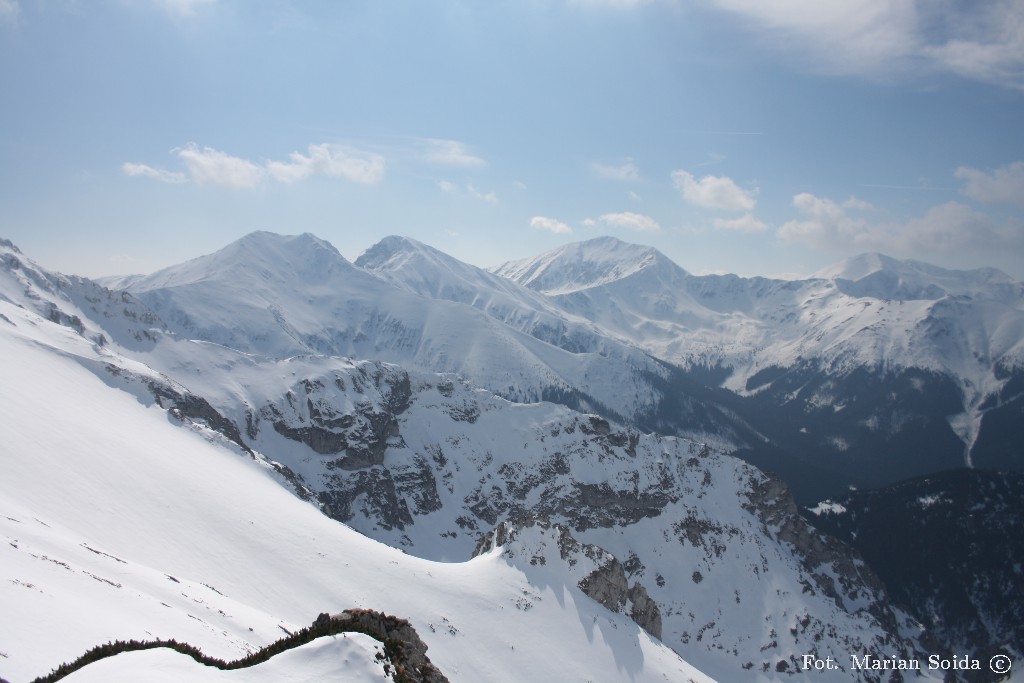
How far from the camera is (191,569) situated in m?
57.8

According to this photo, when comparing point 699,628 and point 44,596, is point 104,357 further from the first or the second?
point 699,628

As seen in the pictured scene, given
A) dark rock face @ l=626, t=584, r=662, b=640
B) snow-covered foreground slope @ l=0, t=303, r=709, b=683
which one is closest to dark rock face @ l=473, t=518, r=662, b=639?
dark rock face @ l=626, t=584, r=662, b=640

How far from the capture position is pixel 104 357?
118625 mm

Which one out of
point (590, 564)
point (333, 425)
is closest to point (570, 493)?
point (590, 564)

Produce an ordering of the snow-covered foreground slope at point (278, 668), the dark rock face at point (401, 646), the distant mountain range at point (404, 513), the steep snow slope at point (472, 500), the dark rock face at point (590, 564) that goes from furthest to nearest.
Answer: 1. the dark rock face at point (590, 564)
2. the steep snow slope at point (472, 500)
3. the distant mountain range at point (404, 513)
4. the dark rock face at point (401, 646)
5. the snow-covered foreground slope at point (278, 668)

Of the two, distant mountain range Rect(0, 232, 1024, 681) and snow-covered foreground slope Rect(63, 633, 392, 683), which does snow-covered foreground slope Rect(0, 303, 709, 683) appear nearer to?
snow-covered foreground slope Rect(63, 633, 392, 683)

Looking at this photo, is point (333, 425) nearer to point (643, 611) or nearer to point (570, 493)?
point (570, 493)

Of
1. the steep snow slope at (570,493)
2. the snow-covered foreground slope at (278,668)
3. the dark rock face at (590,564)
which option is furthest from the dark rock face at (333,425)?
the snow-covered foreground slope at (278,668)

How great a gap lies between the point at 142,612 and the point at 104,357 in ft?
334

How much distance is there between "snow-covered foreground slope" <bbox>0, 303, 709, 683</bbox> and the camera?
3329 centimetres

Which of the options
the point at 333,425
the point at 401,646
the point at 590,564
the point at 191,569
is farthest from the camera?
the point at 333,425

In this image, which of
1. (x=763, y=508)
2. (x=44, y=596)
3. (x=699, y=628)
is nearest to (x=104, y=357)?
(x=44, y=596)

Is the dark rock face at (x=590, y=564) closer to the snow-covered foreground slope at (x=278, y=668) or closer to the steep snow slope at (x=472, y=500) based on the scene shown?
the steep snow slope at (x=472, y=500)

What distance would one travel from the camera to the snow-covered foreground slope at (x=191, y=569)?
33.3 meters
